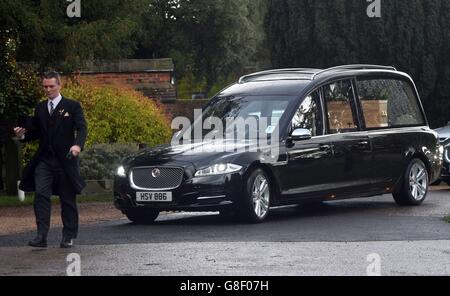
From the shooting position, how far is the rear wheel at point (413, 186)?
59.0 ft

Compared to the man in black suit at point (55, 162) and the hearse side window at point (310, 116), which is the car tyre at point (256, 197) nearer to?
the hearse side window at point (310, 116)

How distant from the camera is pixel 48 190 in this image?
42.5 ft

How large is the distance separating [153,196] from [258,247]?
303 cm

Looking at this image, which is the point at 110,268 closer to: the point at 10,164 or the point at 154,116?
the point at 10,164

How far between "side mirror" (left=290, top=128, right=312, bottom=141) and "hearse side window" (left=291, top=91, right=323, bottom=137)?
258mm

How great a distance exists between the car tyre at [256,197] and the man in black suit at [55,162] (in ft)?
9.11

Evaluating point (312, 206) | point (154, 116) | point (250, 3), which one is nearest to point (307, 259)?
point (312, 206)

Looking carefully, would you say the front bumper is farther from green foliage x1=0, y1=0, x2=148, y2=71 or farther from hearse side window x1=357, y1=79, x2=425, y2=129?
green foliage x1=0, y1=0, x2=148, y2=71

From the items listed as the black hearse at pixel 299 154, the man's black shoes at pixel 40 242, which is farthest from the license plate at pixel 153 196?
the man's black shoes at pixel 40 242

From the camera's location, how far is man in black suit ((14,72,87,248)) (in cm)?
1293

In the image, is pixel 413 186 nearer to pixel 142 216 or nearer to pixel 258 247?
pixel 142 216

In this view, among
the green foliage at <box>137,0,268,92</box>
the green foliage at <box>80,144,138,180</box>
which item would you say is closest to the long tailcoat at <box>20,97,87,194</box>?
the green foliage at <box>80,144,138,180</box>

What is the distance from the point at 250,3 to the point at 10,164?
113 feet

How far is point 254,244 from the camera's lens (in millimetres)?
12820
